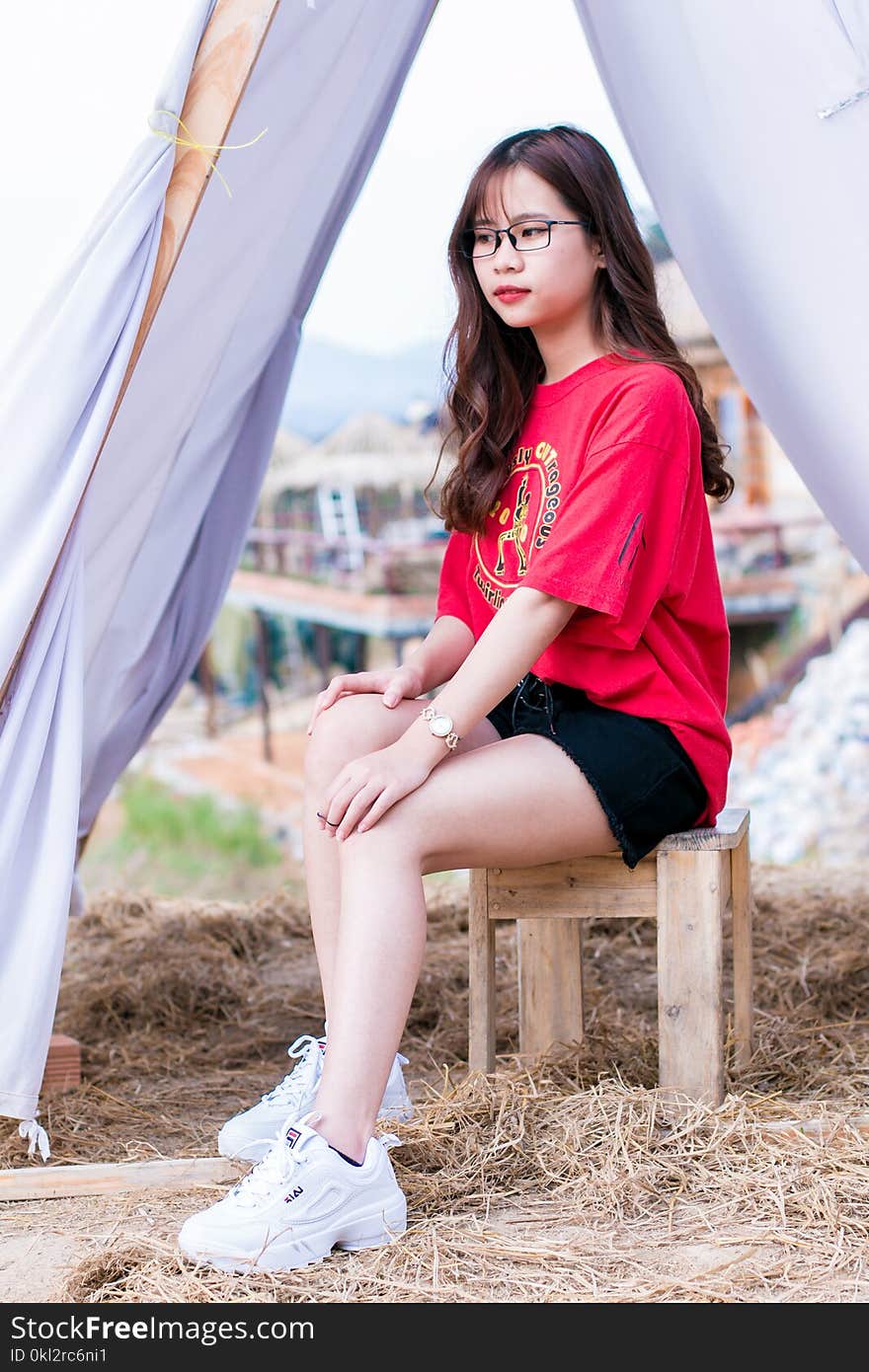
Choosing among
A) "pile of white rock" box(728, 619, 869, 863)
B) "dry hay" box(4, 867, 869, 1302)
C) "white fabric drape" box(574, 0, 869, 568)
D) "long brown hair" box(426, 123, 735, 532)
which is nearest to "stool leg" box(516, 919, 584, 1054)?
"dry hay" box(4, 867, 869, 1302)

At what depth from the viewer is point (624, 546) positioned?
1.64 m

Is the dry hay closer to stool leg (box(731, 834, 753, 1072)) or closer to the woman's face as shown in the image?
stool leg (box(731, 834, 753, 1072))

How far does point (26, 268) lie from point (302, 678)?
11.2ft

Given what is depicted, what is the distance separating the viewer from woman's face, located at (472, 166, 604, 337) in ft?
5.80

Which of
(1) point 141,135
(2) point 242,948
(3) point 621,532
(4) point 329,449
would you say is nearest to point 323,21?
(1) point 141,135

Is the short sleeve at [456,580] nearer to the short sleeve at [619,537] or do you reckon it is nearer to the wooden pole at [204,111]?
the short sleeve at [619,537]

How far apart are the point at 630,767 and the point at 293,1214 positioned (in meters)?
0.67

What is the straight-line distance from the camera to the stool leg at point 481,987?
6.23 ft

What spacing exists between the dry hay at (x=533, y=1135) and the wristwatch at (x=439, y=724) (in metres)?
0.49

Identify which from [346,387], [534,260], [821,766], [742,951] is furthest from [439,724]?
[346,387]

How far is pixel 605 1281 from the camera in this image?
134 cm

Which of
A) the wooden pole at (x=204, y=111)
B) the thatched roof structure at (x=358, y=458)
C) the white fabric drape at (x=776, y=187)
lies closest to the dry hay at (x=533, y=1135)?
the wooden pole at (x=204, y=111)

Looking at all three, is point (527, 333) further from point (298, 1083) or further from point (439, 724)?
point (298, 1083)

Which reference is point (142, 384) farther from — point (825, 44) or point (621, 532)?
point (825, 44)
